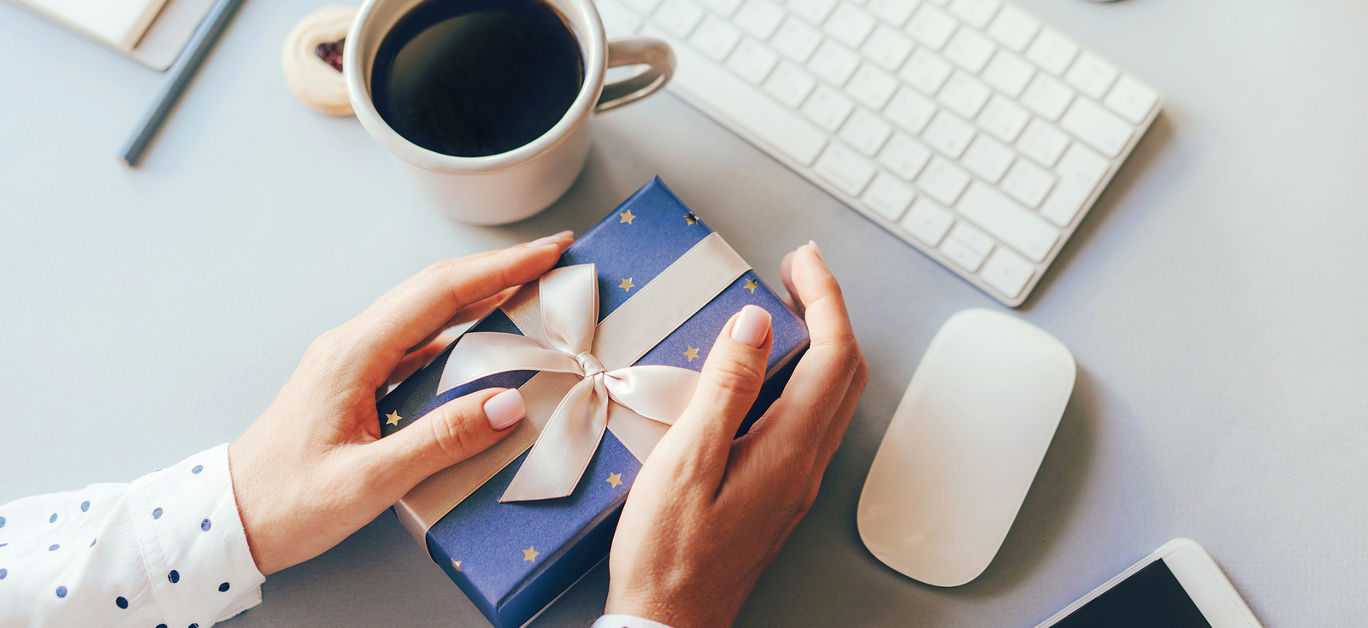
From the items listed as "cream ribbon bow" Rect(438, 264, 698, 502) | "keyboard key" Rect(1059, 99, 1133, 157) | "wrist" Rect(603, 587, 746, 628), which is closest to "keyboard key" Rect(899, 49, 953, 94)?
"keyboard key" Rect(1059, 99, 1133, 157)

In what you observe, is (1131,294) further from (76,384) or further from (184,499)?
(76,384)

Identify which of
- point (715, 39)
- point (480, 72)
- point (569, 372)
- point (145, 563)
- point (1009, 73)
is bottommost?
point (145, 563)

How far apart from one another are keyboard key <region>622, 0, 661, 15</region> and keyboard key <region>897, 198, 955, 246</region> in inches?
10.6

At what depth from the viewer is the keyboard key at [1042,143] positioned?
0.63 metres

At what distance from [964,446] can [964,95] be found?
283 mm

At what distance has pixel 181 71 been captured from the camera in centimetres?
64

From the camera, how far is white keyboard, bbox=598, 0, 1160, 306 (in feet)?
2.05

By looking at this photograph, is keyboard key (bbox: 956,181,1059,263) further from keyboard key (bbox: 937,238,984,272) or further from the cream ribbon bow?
the cream ribbon bow

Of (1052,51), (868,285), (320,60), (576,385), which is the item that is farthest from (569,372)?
(1052,51)

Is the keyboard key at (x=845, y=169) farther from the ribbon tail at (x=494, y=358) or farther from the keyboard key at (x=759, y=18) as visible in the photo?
the ribbon tail at (x=494, y=358)

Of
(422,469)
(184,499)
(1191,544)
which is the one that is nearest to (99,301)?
(184,499)

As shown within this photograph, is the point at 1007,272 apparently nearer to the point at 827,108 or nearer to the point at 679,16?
the point at 827,108

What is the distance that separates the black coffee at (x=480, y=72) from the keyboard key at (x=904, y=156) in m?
0.26

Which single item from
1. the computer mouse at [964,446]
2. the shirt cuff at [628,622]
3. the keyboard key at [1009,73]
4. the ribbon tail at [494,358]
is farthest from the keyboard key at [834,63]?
the shirt cuff at [628,622]
